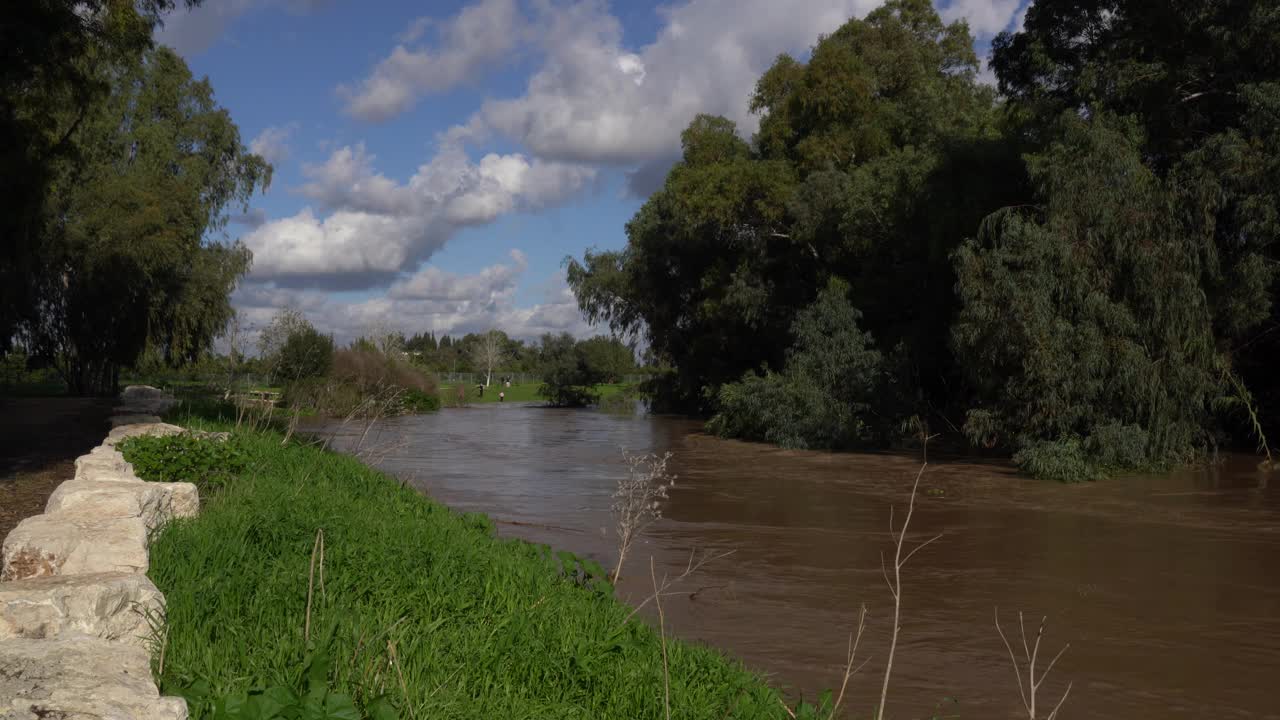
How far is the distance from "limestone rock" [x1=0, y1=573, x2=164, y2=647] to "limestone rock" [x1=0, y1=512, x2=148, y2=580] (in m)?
0.55

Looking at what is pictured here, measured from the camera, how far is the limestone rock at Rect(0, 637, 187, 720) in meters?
2.98

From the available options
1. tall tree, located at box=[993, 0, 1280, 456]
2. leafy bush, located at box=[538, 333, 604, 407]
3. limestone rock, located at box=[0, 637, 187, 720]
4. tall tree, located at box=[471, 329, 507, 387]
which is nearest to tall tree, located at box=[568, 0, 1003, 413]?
tall tree, located at box=[993, 0, 1280, 456]

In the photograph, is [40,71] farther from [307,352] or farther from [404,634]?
[307,352]

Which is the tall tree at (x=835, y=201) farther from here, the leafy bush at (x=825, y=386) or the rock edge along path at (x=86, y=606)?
the rock edge along path at (x=86, y=606)

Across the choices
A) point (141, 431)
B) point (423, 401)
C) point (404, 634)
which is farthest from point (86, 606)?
point (423, 401)

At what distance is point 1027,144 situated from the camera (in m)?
21.2

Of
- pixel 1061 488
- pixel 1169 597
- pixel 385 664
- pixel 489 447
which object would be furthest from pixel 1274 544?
pixel 489 447

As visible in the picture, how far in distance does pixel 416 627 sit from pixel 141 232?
25.7 meters

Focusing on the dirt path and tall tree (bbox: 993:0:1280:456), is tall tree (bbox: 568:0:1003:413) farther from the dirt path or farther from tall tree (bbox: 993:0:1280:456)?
the dirt path

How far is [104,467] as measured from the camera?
8.42 meters

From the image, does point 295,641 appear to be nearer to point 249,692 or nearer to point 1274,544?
point 249,692

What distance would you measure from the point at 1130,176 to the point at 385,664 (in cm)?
1757

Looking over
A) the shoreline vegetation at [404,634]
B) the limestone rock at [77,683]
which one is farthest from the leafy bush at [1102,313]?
the limestone rock at [77,683]

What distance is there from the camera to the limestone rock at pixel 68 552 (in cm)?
515
